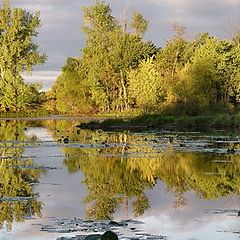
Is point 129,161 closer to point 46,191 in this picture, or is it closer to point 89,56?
point 46,191

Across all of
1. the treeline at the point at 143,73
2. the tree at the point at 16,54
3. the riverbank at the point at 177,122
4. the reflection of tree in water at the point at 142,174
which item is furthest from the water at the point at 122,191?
the tree at the point at 16,54

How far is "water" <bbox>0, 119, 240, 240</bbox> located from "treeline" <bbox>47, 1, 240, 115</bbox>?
24.7 m

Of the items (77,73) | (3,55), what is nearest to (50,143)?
(3,55)

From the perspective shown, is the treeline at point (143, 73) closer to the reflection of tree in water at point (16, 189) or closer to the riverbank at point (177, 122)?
the riverbank at point (177, 122)

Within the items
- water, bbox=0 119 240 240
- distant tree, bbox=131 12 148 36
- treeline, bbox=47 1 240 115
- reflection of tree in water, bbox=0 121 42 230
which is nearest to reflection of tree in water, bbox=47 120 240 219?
water, bbox=0 119 240 240

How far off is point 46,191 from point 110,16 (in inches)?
2239

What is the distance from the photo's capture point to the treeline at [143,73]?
52938mm

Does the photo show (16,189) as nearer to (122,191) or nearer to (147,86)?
(122,191)

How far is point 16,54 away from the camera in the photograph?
70.7 metres

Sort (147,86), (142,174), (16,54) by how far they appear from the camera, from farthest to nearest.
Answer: (16,54)
(147,86)
(142,174)

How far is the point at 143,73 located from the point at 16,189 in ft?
147

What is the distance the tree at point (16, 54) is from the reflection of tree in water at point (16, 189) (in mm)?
Answer: 45531

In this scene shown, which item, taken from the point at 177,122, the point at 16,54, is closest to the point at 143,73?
the point at 177,122

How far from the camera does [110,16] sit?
70.9 m
